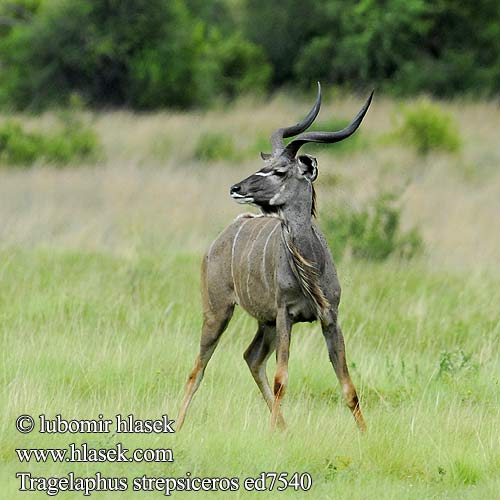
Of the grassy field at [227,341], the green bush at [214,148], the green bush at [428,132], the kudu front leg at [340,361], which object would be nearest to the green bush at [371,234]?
the grassy field at [227,341]

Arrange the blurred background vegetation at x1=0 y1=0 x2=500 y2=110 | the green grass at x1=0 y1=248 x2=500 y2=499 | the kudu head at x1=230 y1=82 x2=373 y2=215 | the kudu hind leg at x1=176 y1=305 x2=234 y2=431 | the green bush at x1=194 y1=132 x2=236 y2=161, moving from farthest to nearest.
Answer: the blurred background vegetation at x1=0 y1=0 x2=500 y2=110 < the green bush at x1=194 y1=132 x2=236 y2=161 < the kudu hind leg at x1=176 y1=305 x2=234 y2=431 < the kudu head at x1=230 y1=82 x2=373 y2=215 < the green grass at x1=0 y1=248 x2=500 y2=499

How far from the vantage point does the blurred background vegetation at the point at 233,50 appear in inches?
1122

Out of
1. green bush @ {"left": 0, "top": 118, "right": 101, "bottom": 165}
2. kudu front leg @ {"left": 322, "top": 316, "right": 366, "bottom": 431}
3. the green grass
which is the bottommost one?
green bush @ {"left": 0, "top": 118, "right": 101, "bottom": 165}

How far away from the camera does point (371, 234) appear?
1259 centimetres

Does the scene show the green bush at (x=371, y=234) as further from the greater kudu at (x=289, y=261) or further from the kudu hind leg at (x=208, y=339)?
the greater kudu at (x=289, y=261)

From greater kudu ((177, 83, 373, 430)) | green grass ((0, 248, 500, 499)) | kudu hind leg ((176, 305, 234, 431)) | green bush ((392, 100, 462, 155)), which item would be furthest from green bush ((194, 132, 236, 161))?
greater kudu ((177, 83, 373, 430))

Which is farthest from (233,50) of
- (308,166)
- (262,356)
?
(308,166)

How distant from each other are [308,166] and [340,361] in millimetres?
1091

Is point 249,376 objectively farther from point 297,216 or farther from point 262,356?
point 297,216

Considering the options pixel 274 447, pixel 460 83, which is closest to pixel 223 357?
pixel 274 447

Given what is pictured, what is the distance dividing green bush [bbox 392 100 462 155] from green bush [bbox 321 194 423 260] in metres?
8.09

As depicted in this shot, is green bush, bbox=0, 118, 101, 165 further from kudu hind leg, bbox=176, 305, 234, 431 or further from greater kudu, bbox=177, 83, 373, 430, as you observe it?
greater kudu, bbox=177, 83, 373, 430

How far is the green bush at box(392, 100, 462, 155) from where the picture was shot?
2092 centimetres

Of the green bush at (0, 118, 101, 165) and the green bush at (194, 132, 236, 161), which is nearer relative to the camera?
the green bush at (0, 118, 101, 165)
